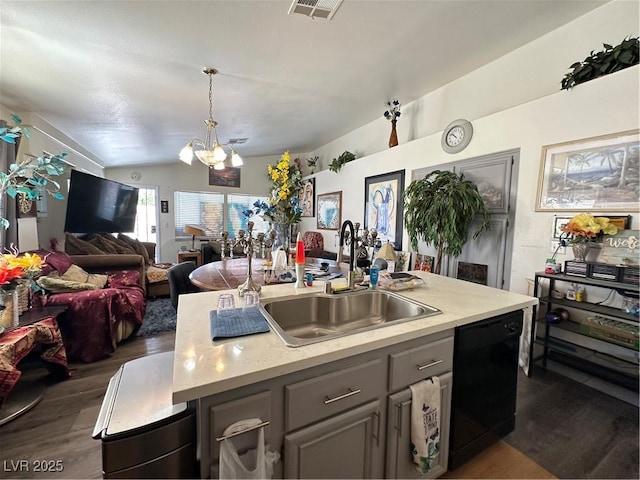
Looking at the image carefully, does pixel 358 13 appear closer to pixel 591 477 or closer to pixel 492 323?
pixel 492 323

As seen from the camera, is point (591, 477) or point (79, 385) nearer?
point (591, 477)

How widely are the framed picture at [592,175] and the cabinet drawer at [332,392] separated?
2.35 meters

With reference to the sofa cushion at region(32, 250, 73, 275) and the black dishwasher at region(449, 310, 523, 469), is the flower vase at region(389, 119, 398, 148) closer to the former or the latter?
the black dishwasher at region(449, 310, 523, 469)

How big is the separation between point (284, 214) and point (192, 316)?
1755mm

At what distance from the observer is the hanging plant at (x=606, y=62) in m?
1.92

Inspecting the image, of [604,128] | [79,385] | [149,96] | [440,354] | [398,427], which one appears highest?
[149,96]

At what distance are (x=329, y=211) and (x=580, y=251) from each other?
13.4ft

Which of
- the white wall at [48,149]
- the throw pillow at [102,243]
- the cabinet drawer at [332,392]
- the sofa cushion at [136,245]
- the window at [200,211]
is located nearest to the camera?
the cabinet drawer at [332,392]

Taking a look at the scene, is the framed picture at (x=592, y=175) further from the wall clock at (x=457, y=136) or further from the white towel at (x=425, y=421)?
the white towel at (x=425, y=421)

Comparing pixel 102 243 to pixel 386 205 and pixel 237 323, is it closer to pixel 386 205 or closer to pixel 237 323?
pixel 237 323

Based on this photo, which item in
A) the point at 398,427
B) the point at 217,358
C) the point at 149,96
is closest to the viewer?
the point at 217,358

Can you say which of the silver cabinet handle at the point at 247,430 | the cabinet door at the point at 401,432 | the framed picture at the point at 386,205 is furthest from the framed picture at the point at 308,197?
the silver cabinet handle at the point at 247,430

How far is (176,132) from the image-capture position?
3.98 m

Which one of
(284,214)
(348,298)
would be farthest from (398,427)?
(284,214)
